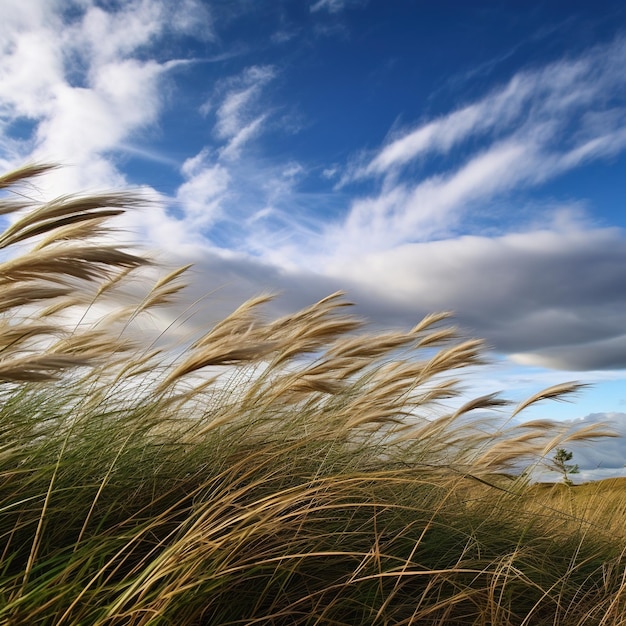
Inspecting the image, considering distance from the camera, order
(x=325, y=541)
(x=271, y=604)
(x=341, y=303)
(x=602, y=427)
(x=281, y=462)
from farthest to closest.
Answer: (x=602, y=427), (x=341, y=303), (x=281, y=462), (x=325, y=541), (x=271, y=604)

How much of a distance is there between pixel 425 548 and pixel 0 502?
4.51 feet

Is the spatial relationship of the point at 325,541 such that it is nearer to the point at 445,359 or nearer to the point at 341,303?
the point at 341,303

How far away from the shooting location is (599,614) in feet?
7.10

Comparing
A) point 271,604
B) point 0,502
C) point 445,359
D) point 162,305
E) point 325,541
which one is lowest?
point 271,604

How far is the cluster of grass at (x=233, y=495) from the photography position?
58.8 inches

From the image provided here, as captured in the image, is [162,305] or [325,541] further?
[162,305]

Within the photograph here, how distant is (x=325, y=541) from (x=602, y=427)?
3.51m

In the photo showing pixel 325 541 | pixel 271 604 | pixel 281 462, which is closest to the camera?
pixel 271 604

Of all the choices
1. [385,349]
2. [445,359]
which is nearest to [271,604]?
[385,349]

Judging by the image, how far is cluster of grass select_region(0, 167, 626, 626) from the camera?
1494mm

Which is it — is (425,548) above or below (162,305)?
below

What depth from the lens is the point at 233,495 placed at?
162cm

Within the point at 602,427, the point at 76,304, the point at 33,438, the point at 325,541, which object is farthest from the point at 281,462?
the point at 602,427

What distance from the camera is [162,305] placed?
10.2 feet
